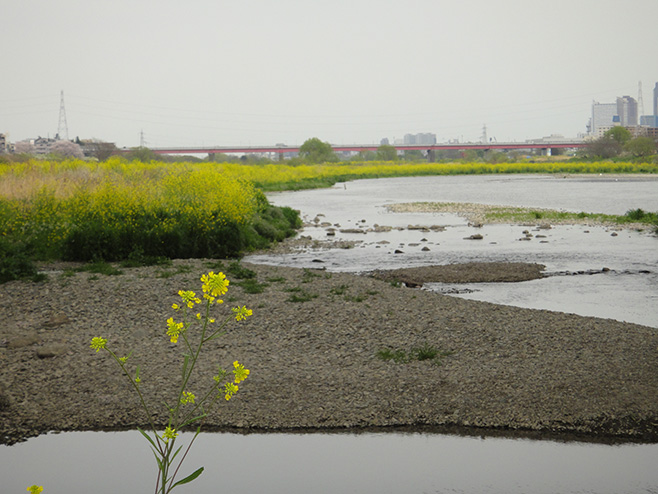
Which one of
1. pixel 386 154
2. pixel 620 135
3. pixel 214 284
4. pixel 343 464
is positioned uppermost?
pixel 620 135

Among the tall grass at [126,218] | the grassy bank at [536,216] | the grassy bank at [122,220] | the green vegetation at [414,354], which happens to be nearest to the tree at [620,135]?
the grassy bank at [536,216]

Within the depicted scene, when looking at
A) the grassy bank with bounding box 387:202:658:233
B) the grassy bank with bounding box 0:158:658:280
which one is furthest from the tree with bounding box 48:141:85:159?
the grassy bank with bounding box 0:158:658:280

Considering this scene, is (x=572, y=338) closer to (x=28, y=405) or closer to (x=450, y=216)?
(x=28, y=405)

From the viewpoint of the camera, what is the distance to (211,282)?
11.7ft

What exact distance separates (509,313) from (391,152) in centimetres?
15072

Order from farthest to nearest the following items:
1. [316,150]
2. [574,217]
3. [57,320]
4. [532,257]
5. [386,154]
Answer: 1. [386,154]
2. [316,150]
3. [574,217]
4. [532,257]
5. [57,320]

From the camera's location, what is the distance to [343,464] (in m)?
6.65

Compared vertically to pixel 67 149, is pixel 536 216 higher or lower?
lower

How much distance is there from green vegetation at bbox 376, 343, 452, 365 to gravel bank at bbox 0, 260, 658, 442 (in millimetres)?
174

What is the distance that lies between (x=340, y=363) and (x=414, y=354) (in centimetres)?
108

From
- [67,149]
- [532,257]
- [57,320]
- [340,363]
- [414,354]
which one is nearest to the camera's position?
[340,363]

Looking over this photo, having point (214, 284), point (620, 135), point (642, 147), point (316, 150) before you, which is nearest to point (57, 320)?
point (214, 284)

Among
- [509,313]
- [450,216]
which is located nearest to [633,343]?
[509,313]

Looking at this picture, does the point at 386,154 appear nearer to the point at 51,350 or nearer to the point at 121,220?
the point at 121,220
